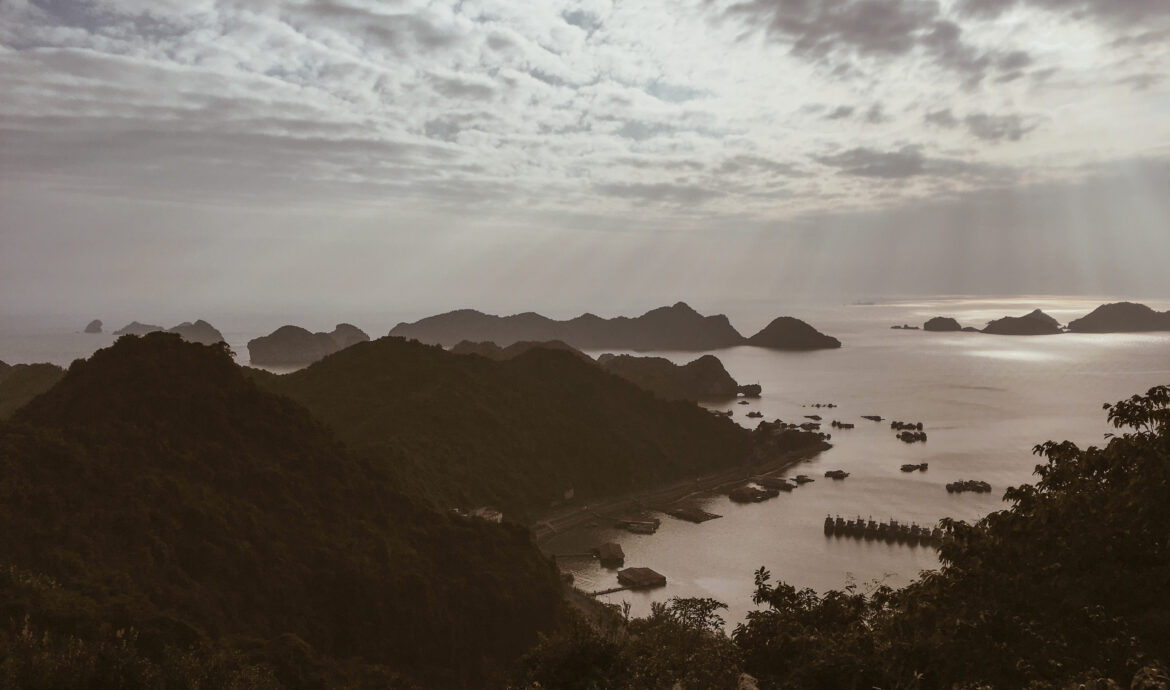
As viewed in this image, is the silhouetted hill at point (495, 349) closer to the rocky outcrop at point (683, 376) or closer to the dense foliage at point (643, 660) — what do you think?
the rocky outcrop at point (683, 376)

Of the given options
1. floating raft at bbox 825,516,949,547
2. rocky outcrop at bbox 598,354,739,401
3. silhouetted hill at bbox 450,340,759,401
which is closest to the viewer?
floating raft at bbox 825,516,949,547

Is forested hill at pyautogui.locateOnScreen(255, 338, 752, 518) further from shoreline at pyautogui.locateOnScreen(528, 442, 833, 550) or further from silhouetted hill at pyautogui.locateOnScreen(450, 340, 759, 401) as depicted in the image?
silhouetted hill at pyautogui.locateOnScreen(450, 340, 759, 401)

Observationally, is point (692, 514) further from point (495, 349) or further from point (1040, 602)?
point (495, 349)

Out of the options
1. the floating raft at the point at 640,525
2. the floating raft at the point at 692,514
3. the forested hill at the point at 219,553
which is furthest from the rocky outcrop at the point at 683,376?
the forested hill at the point at 219,553

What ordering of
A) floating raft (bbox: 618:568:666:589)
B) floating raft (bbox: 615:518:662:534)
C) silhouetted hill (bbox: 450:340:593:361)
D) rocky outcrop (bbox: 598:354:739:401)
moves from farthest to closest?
rocky outcrop (bbox: 598:354:739:401) < silhouetted hill (bbox: 450:340:593:361) < floating raft (bbox: 615:518:662:534) < floating raft (bbox: 618:568:666:589)

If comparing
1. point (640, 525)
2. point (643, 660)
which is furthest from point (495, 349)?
point (643, 660)

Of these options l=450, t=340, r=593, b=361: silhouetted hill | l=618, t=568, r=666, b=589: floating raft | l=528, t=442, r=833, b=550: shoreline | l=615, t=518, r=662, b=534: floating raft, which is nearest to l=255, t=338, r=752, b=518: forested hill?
l=528, t=442, r=833, b=550: shoreline
